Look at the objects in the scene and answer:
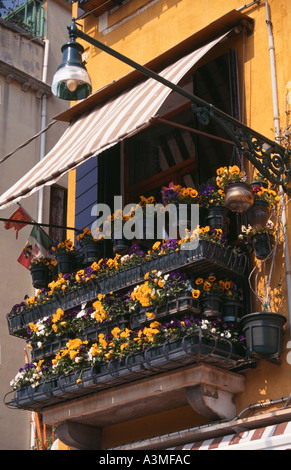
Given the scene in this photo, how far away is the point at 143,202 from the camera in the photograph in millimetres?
9562

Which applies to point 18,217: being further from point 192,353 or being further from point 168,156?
point 192,353

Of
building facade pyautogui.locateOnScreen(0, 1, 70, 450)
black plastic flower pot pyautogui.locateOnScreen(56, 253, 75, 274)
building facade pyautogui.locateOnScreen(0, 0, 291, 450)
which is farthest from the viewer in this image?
building facade pyautogui.locateOnScreen(0, 1, 70, 450)

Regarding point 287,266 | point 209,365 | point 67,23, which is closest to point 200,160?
point 287,266

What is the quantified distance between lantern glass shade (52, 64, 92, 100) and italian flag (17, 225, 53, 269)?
136 inches

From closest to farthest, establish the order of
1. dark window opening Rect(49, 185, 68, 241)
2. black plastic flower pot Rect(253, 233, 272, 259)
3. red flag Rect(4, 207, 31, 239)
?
1. black plastic flower pot Rect(253, 233, 272, 259)
2. red flag Rect(4, 207, 31, 239)
3. dark window opening Rect(49, 185, 68, 241)

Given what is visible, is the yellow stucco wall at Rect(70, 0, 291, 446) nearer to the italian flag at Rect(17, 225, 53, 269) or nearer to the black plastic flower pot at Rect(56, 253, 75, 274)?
the italian flag at Rect(17, 225, 53, 269)

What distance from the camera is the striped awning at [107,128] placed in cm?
851

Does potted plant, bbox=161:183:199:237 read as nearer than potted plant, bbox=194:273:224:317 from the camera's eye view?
No

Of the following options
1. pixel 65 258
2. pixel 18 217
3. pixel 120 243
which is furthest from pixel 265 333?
pixel 18 217

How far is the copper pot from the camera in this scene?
27.2 feet

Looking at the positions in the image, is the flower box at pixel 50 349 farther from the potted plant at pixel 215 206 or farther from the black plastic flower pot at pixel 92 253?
the potted plant at pixel 215 206

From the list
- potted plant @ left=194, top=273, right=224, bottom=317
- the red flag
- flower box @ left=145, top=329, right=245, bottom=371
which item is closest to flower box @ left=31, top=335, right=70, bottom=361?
flower box @ left=145, top=329, right=245, bottom=371

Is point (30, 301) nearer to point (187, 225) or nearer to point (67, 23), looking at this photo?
point (187, 225)

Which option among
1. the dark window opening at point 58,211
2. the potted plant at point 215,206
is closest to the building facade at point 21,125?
the dark window opening at point 58,211
